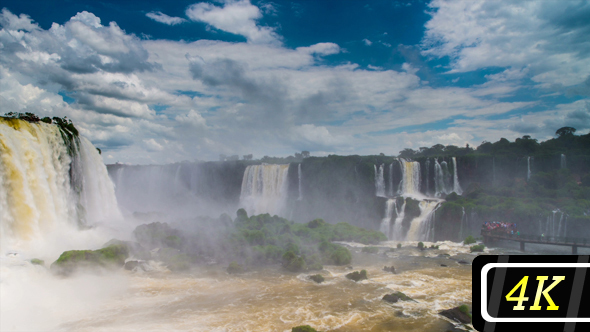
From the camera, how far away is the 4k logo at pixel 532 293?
1588 mm

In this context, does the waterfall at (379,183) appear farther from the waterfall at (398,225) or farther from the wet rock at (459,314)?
the wet rock at (459,314)

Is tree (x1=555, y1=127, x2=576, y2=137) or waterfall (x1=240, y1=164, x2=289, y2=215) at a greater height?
tree (x1=555, y1=127, x2=576, y2=137)

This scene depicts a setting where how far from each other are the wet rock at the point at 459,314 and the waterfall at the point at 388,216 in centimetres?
1978

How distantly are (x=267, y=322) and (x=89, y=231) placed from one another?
13719 millimetres

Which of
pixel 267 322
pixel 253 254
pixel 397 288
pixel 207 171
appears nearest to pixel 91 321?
pixel 267 322

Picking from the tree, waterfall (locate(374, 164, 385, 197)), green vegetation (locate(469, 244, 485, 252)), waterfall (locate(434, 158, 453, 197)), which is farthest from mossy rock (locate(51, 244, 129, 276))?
the tree

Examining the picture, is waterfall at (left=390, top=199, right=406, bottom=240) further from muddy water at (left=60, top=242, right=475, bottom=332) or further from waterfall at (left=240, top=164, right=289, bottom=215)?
waterfall at (left=240, top=164, right=289, bottom=215)

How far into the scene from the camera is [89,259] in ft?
49.4

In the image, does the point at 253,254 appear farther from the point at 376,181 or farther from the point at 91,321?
the point at 376,181

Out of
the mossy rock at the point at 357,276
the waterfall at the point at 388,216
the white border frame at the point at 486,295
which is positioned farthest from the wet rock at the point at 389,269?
the white border frame at the point at 486,295

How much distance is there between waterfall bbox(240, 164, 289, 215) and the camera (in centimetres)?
4281

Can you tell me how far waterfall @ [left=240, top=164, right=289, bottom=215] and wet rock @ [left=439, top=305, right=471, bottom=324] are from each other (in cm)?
3137

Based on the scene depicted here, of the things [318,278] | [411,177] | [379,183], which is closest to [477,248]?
[318,278]

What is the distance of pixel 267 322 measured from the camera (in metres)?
11.4
